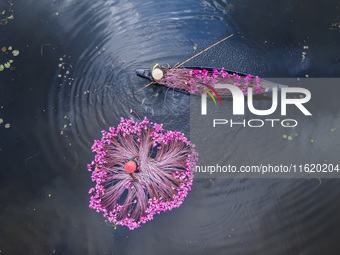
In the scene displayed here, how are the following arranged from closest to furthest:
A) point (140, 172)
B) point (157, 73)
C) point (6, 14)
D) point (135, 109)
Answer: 1. point (157, 73)
2. point (140, 172)
3. point (135, 109)
4. point (6, 14)

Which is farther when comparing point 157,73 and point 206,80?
point 206,80

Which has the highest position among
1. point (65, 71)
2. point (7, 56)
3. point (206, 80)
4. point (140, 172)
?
point (7, 56)

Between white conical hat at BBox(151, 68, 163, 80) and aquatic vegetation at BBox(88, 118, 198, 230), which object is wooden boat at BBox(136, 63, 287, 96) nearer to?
white conical hat at BBox(151, 68, 163, 80)

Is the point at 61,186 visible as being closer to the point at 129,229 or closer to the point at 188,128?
the point at 129,229

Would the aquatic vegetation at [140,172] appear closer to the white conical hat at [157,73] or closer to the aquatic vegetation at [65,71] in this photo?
A: the white conical hat at [157,73]

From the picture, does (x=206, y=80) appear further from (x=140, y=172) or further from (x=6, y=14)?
(x=6, y=14)

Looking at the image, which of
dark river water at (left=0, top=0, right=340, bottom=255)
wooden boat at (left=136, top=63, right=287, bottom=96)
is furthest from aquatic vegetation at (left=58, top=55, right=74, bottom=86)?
wooden boat at (left=136, top=63, right=287, bottom=96)

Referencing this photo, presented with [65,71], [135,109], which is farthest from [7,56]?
[135,109]
